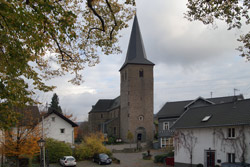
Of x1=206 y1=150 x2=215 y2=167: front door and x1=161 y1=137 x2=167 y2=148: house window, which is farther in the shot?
x1=161 y1=137 x2=167 y2=148: house window

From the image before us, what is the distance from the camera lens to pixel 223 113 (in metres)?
25.4

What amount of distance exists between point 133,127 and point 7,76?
50017mm

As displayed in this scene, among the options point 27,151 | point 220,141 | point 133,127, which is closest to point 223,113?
point 220,141

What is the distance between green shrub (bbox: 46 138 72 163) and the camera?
31.9 metres

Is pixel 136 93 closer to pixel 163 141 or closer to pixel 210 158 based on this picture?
pixel 163 141

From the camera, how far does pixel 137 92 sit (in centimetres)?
5966

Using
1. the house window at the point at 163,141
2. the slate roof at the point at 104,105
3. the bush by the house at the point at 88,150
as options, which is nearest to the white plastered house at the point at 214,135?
the bush by the house at the point at 88,150

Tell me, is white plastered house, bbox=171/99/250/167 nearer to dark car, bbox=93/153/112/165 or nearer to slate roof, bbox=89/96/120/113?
dark car, bbox=93/153/112/165

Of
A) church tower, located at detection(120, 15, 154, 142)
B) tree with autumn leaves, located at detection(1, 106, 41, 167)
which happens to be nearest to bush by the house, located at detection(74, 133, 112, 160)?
tree with autumn leaves, located at detection(1, 106, 41, 167)

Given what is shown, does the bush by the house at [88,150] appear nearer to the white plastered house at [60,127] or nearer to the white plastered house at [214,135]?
the white plastered house at [60,127]

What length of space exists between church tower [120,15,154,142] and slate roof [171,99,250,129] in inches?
1125

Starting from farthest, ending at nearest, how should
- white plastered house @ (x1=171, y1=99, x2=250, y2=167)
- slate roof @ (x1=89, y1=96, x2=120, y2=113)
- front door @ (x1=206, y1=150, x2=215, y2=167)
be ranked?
slate roof @ (x1=89, y1=96, x2=120, y2=113), front door @ (x1=206, y1=150, x2=215, y2=167), white plastered house @ (x1=171, y1=99, x2=250, y2=167)

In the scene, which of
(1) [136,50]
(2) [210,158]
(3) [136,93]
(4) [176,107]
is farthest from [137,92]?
(2) [210,158]

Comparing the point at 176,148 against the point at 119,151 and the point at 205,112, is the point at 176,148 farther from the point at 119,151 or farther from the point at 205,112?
the point at 119,151
